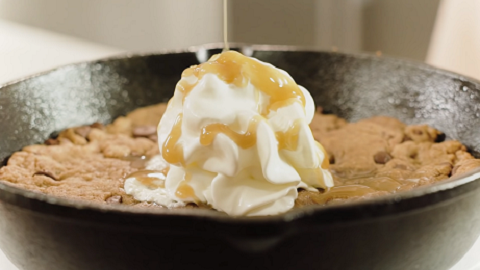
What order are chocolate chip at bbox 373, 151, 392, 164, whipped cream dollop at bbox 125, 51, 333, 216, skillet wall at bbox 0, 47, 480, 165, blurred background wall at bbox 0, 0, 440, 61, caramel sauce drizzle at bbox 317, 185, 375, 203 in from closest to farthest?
whipped cream dollop at bbox 125, 51, 333, 216, caramel sauce drizzle at bbox 317, 185, 375, 203, chocolate chip at bbox 373, 151, 392, 164, skillet wall at bbox 0, 47, 480, 165, blurred background wall at bbox 0, 0, 440, 61

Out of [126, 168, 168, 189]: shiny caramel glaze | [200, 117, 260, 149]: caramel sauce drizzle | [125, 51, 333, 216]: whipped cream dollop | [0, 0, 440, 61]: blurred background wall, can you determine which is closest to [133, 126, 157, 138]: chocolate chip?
[126, 168, 168, 189]: shiny caramel glaze

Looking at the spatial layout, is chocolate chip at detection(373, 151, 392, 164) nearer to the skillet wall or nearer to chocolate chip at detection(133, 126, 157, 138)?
the skillet wall

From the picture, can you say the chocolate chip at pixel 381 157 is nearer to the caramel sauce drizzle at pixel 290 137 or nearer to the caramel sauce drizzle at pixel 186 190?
the caramel sauce drizzle at pixel 290 137

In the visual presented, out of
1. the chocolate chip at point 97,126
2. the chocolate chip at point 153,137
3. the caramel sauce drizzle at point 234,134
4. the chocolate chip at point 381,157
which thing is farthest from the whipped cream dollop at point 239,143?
the chocolate chip at point 97,126

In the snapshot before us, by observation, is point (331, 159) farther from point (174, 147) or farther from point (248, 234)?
point (248, 234)

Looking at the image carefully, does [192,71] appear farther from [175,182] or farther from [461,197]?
[461,197]

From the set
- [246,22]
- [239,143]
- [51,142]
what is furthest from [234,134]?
[246,22]

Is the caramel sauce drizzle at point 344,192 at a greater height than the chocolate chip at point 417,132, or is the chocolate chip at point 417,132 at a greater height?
the caramel sauce drizzle at point 344,192
